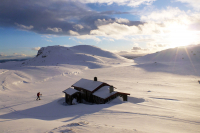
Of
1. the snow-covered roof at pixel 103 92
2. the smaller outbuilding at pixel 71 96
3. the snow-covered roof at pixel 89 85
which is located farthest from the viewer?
the snow-covered roof at pixel 89 85

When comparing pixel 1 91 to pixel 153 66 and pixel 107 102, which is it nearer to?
pixel 107 102

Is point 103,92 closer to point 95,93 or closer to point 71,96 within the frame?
point 95,93

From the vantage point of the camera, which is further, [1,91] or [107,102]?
[1,91]

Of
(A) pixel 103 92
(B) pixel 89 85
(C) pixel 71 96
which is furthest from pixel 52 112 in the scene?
(B) pixel 89 85

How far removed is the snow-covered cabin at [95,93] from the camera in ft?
63.0

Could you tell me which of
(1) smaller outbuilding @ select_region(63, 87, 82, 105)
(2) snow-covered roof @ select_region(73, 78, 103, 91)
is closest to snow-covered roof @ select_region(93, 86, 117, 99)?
(2) snow-covered roof @ select_region(73, 78, 103, 91)

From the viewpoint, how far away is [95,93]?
20609 millimetres

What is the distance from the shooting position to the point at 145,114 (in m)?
13.8

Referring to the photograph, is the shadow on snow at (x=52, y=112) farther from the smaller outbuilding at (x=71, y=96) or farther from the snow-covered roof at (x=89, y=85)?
the snow-covered roof at (x=89, y=85)

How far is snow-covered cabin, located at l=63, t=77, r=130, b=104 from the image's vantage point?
63.0 feet

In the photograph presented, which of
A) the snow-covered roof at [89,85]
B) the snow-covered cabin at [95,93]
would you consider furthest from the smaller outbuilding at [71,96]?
the snow-covered roof at [89,85]

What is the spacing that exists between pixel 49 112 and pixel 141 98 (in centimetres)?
1368

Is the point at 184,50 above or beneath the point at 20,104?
above

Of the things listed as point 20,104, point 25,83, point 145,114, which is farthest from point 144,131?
point 25,83
